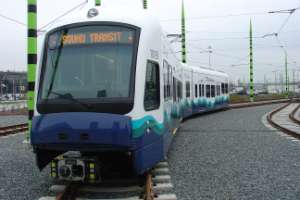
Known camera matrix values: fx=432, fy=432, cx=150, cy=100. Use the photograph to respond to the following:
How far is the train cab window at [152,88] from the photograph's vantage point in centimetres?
701

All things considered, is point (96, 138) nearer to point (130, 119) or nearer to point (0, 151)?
point (130, 119)

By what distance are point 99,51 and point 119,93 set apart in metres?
0.78

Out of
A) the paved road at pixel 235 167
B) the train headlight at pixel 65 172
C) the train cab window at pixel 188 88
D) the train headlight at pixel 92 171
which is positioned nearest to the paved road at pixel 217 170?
the paved road at pixel 235 167

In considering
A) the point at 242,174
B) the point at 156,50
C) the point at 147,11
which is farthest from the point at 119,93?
the point at 242,174

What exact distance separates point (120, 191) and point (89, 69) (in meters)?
1.98

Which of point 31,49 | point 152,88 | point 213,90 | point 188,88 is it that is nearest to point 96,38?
point 152,88

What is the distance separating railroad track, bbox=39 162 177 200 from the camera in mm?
6316

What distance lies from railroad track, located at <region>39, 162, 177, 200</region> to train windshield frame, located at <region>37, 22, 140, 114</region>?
1.24 m

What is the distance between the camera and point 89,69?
22.3 feet

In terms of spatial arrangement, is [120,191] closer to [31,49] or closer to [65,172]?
[65,172]

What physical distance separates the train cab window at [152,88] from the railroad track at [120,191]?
48.3 inches

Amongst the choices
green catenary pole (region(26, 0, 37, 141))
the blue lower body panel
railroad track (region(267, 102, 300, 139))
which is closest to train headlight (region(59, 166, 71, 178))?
the blue lower body panel

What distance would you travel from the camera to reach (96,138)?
20.9ft

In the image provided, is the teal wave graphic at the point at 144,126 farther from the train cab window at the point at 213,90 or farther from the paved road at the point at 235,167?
the train cab window at the point at 213,90
